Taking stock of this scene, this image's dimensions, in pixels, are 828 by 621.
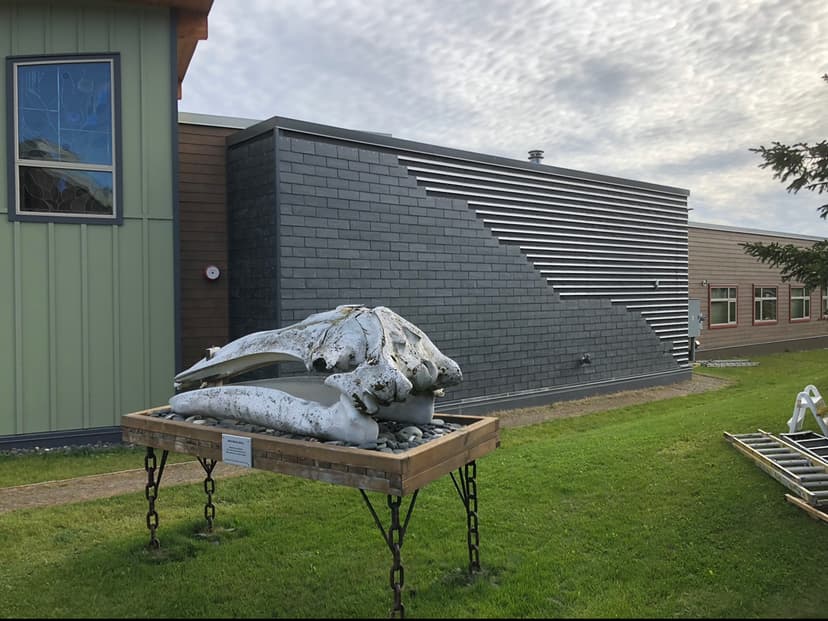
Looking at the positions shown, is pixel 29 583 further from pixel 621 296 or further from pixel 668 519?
pixel 621 296

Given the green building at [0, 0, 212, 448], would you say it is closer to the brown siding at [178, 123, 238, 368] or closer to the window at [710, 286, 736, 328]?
the brown siding at [178, 123, 238, 368]

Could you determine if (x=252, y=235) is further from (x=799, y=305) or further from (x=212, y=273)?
(x=799, y=305)

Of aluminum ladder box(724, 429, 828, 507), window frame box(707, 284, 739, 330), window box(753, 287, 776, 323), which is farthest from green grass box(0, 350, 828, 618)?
window box(753, 287, 776, 323)

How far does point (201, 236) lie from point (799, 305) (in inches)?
884

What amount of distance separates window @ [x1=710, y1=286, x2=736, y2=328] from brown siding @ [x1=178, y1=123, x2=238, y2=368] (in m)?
15.6

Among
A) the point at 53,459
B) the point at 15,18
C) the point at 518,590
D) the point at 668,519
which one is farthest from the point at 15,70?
the point at 668,519

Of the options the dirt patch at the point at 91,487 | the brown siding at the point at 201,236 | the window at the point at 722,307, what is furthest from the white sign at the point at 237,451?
the window at the point at 722,307

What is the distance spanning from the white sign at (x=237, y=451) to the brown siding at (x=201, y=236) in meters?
5.34

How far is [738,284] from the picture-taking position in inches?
795

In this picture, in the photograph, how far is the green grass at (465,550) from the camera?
3.39 m

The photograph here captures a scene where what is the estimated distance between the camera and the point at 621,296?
12.7 meters

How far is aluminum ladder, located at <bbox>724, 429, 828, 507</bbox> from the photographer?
4812mm

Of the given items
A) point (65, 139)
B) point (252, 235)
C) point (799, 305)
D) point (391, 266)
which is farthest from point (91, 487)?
point (799, 305)

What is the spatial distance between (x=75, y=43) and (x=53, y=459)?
15.8ft
